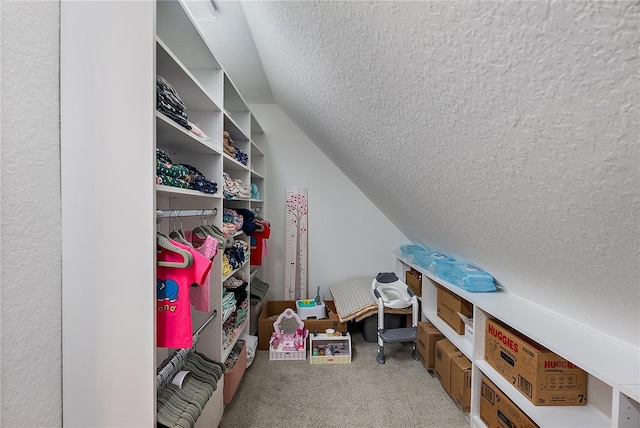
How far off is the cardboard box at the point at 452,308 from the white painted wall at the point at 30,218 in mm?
2019

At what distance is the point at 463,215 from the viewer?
1307 millimetres

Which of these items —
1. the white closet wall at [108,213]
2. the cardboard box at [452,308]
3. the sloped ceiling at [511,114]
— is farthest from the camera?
the cardboard box at [452,308]

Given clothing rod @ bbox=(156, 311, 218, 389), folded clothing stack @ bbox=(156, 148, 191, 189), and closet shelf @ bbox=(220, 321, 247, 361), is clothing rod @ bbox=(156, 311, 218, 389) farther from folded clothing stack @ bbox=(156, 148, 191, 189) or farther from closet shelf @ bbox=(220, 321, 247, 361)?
folded clothing stack @ bbox=(156, 148, 191, 189)

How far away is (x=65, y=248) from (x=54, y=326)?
0.27m

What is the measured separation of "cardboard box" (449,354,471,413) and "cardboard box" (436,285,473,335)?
170mm

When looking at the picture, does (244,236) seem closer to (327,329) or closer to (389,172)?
(327,329)

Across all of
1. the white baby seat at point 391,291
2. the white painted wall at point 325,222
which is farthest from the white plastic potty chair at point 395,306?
the white painted wall at point 325,222

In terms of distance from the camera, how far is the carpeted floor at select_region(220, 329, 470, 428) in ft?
5.36

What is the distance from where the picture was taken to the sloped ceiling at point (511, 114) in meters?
0.49

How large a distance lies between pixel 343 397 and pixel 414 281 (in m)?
1.21

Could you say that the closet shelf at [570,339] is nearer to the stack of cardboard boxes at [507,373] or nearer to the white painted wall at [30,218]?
the stack of cardboard boxes at [507,373]

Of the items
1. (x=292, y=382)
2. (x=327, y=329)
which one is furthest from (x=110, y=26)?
(x=327, y=329)

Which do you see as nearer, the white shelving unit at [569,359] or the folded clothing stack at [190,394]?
the white shelving unit at [569,359]

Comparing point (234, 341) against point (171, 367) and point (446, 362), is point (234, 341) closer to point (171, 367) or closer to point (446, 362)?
point (171, 367)
